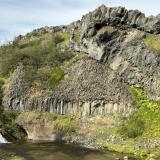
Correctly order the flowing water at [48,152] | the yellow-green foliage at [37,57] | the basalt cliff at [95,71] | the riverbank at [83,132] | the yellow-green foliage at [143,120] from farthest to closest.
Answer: the yellow-green foliage at [37,57]
the basalt cliff at [95,71]
the yellow-green foliage at [143,120]
the riverbank at [83,132]
the flowing water at [48,152]

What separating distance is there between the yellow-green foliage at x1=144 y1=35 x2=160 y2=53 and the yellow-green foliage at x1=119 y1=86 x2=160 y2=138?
1102cm

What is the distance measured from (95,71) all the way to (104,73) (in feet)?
6.55

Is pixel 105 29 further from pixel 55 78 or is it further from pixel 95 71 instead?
pixel 55 78

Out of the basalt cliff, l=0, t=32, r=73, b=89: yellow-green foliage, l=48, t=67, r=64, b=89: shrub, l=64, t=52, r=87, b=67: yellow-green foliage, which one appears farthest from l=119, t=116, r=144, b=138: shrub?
l=64, t=52, r=87, b=67: yellow-green foliage

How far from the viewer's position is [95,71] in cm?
9631

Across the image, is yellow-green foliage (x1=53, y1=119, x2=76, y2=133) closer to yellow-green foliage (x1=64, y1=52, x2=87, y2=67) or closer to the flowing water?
the flowing water

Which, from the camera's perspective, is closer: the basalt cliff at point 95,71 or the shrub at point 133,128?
the shrub at point 133,128

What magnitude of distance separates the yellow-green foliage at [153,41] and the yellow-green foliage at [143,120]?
11.0 m

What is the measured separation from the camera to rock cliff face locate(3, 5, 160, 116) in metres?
91.2

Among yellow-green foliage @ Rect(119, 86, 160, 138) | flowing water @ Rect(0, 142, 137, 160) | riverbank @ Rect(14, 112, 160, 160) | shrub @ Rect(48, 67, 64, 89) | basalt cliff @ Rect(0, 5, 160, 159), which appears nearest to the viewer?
flowing water @ Rect(0, 142, 137, 160)

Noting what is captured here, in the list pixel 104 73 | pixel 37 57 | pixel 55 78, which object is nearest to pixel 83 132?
pixel 104 73

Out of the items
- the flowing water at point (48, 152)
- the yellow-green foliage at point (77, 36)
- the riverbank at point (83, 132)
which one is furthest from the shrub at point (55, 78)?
the flowing water at point (48, 152)

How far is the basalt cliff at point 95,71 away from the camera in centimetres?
9094

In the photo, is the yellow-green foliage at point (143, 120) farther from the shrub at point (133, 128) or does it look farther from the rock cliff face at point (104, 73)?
the rock cliff face at point (104, 73)
